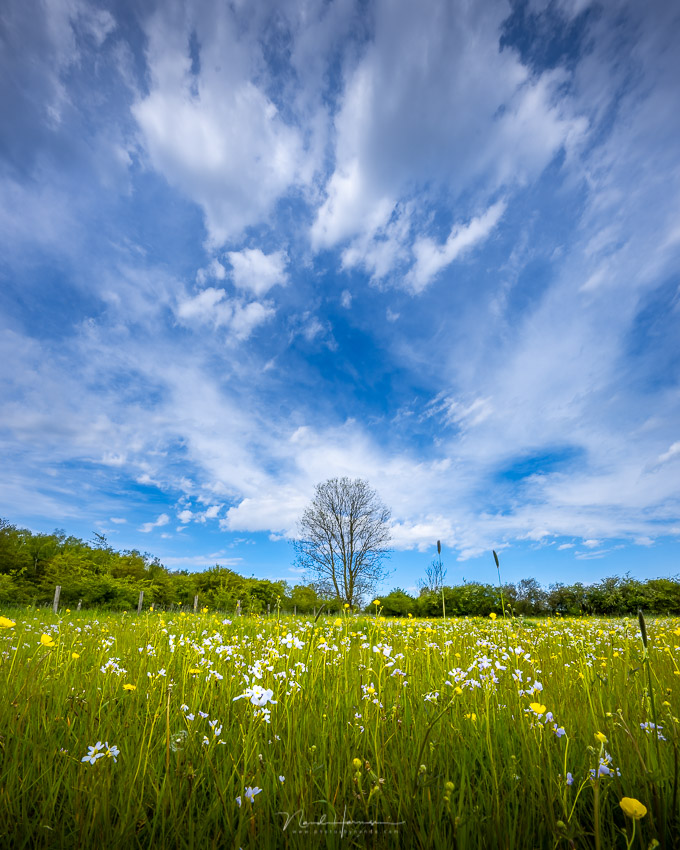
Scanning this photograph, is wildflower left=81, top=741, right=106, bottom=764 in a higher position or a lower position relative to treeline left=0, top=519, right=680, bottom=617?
lower

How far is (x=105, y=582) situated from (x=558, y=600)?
28.6 metres

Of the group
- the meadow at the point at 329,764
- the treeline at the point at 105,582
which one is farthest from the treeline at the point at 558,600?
the meadow at the point at 329,764

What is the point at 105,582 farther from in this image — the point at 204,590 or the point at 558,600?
the point at 558,600

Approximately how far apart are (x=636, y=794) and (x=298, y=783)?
164 cm

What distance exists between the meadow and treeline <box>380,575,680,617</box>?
2324 centimetres

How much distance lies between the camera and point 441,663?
4.11 meters

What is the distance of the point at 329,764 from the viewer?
2.10 meters

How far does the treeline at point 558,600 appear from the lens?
25.4m

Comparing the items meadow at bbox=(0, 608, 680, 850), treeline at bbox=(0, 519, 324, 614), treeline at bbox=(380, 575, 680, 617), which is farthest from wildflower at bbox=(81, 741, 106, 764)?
treeline at bbox=(380, 575, 680, 617)

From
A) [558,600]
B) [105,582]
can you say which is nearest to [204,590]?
[105,582]

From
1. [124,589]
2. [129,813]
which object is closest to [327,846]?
[129,813]

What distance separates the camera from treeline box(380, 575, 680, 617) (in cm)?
2541

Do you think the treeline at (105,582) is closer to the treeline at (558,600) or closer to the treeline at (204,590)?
the treeline at (204,590)

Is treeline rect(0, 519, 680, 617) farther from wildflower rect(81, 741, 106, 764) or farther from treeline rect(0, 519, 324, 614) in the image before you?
wildflower rect(81, 741, 106, 764)
